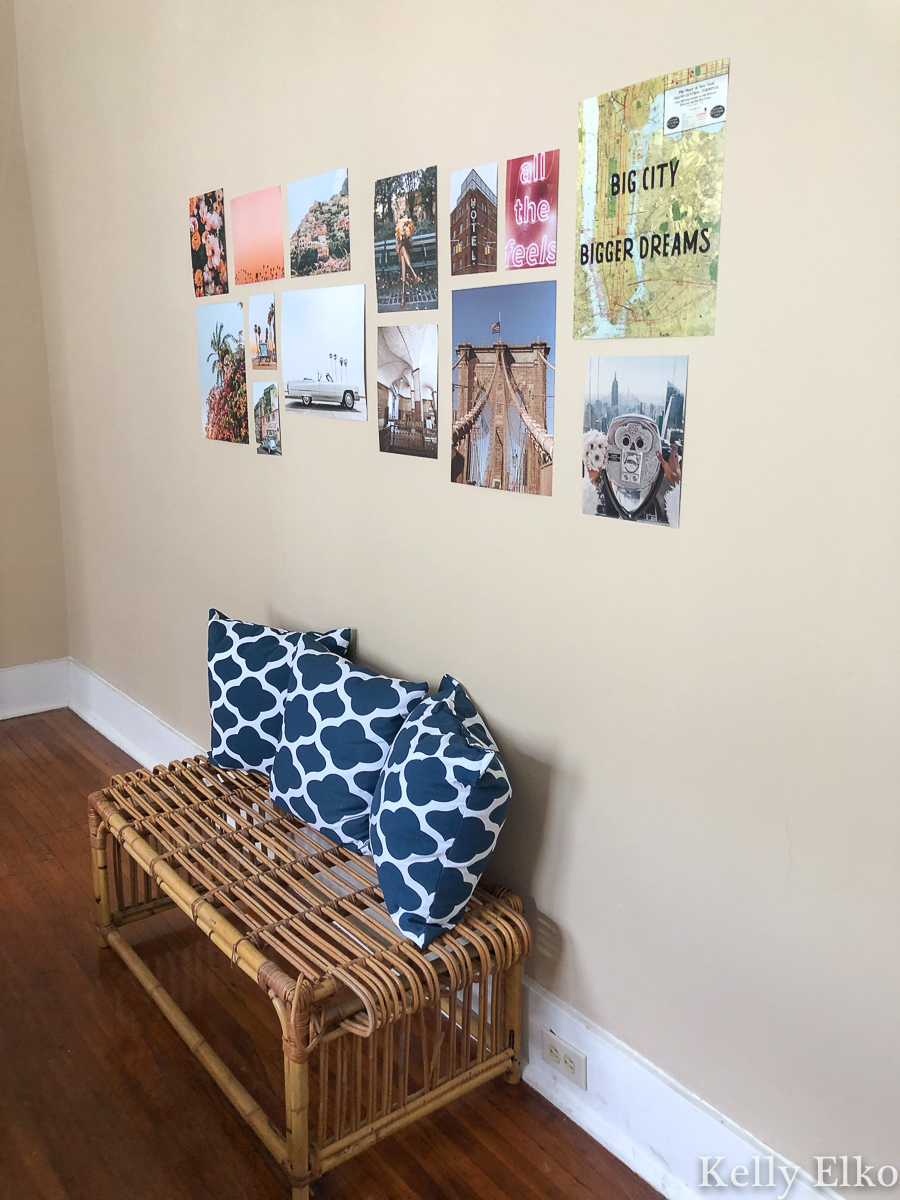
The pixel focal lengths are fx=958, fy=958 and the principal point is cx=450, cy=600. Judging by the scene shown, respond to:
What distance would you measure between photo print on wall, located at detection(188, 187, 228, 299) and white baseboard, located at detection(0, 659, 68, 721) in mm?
2052

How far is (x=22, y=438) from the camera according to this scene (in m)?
3.88

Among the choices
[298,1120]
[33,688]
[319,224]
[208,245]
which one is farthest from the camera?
→ [33,688]

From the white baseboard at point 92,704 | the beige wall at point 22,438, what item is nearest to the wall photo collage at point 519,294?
the white baseboard at point 92,704

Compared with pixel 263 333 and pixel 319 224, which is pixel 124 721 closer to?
pixel 263 333

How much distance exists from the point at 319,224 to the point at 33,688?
2.70 m

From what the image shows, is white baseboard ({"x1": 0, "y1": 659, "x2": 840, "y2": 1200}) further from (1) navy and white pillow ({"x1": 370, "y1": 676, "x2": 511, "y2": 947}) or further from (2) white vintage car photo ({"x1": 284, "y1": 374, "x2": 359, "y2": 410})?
(2) white vintage car photo ({"x1": 284, "y1": 374, "x2": 359, "y2": 410})

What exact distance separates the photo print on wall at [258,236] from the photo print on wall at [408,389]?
1.66ft

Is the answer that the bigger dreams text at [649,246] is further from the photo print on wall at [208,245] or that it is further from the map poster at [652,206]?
the photo print on wall at [208,245]

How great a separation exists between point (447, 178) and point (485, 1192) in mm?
1951

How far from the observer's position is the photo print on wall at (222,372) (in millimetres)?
2660

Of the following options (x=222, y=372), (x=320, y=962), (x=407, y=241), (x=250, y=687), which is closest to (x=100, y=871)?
(x=250, y=687)

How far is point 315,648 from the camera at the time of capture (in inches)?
91.9

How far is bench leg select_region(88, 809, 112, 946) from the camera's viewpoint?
244cm

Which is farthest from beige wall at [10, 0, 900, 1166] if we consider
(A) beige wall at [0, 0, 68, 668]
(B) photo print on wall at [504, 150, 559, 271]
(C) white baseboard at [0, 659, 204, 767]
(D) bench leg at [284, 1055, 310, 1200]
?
(A) beige wall at [0, 0, 68, 668]
